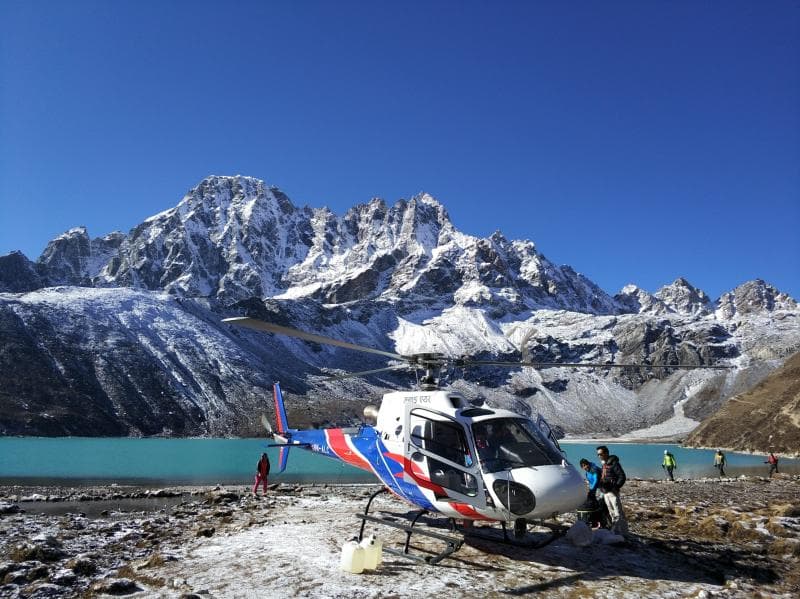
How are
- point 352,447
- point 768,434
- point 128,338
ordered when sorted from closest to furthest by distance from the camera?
point 352,447 → point 768,434 → point 128,338

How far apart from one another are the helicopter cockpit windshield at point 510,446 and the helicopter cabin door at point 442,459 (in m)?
0.25

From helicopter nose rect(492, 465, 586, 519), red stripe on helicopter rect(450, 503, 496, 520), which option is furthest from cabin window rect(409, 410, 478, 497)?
helicopter nose rect(492, 465, 586, 519)

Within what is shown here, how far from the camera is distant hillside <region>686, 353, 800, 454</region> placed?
274 feet

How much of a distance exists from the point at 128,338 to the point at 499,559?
470 ft

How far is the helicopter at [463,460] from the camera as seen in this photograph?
8859 mm

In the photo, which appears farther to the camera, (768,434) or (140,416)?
(140,416)

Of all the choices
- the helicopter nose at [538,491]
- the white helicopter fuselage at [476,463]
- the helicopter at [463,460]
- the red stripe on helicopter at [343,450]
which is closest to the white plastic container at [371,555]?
the helicopter at [463,460]

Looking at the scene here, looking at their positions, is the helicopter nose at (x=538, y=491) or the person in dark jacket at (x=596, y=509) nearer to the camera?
the helicopter nose at (x=538, y=491)

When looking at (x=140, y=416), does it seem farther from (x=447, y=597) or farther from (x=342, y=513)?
(x=447, y=597)

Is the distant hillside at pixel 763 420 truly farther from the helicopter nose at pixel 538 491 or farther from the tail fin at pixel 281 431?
the helicopter nose at pixel 538 491

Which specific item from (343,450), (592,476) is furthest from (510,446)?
(343,450)

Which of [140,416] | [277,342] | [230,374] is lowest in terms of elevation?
[140,416]

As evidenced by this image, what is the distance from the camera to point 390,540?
36.4 feet

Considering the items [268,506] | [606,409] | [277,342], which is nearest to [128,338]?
[277,342]
